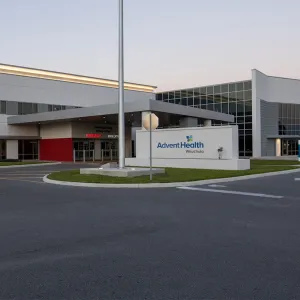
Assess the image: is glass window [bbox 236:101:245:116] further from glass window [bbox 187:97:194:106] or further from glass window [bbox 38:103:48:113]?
glass window [bbox 38:103:48:113]

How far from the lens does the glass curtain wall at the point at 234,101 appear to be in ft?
159

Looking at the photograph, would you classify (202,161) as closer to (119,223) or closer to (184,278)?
(119,223)

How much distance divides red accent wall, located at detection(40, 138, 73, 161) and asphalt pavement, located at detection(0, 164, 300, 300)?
2854 cm

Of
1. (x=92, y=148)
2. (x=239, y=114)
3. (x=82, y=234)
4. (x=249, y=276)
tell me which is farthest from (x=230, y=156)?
(x=239, y=114)

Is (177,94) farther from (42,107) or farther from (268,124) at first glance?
(42,107)

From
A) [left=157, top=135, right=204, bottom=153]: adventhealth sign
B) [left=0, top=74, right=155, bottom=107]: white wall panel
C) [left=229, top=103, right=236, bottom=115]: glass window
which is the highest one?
[left=0, top=74, right=155, bottom=107]: white wall panel


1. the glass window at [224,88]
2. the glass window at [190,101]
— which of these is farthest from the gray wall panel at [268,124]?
the glass window at [190,101]

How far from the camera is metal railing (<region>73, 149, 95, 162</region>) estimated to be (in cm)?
3862

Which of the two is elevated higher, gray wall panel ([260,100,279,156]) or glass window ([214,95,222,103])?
glass window ([214,95,222,103])

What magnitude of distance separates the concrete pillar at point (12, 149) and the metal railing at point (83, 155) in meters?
6.84

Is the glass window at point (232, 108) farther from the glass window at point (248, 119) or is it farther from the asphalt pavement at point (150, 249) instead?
the asphalt pavement at point (150, 249)

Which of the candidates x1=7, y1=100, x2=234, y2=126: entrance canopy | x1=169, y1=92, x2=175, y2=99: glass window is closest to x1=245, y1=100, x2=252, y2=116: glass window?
x1=7, y1=100, x2=234, y2=126: entrance canopy

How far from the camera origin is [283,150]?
2046 inches

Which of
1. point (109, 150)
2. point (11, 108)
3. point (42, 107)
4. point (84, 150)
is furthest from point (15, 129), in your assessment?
point (109, 150)
